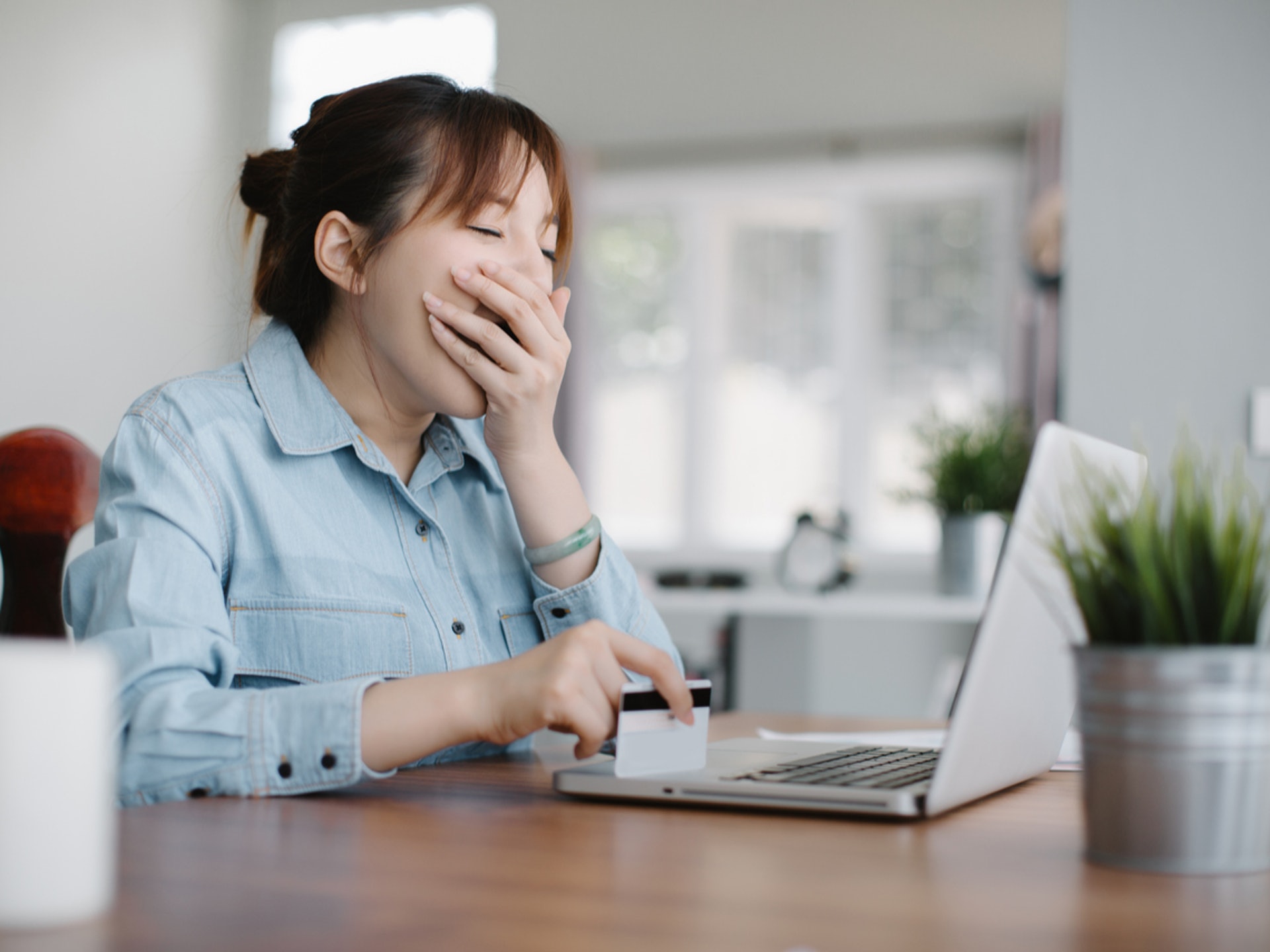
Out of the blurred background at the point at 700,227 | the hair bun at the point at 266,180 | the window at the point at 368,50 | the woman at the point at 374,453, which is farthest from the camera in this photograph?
the window at the point at 368,50

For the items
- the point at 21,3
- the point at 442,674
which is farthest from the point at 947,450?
the point at 21,3

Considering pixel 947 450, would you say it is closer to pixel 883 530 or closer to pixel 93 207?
pixel 883 530

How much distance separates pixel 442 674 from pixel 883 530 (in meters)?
4.58

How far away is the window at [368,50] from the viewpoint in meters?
4.90

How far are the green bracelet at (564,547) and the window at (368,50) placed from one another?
159 inches

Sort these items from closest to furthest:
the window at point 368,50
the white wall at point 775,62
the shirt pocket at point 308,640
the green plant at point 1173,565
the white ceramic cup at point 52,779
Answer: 1. the white ceramic cup at point 52,779
2. the green plant at point 1173,565
3. the shirt pocket at point 308,640
4. the white wall at point 775,62
5. the window at point 368,50

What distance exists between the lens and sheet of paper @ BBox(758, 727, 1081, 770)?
981 mm

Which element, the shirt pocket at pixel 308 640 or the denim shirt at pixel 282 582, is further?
the shirt pocket at pixel 308 640

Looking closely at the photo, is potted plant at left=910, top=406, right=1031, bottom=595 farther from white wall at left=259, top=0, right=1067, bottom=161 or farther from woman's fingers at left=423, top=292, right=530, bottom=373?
woman's fingers at left=423, top=292, right=530, bottom=373

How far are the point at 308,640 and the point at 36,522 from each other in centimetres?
28

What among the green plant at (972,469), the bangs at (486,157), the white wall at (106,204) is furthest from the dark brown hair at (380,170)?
the white wall at (106,204)

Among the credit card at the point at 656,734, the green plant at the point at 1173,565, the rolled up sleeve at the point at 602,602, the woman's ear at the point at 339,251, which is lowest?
the credit card at the point at 656,734

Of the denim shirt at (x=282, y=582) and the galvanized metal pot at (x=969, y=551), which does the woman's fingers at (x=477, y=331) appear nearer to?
the denim shirt at (x=282, y=582)

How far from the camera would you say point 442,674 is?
776 millimetres
